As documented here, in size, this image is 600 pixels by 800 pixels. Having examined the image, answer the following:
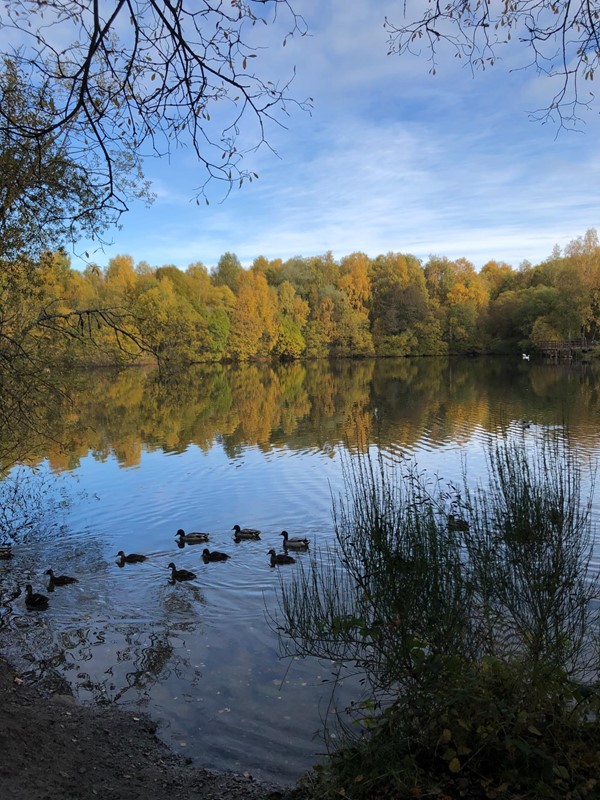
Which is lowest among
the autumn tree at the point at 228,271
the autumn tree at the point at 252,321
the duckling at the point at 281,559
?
the duckling at the point at 281,559

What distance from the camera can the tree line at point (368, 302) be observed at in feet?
253

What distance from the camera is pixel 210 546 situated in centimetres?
1316

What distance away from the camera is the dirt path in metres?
4.78

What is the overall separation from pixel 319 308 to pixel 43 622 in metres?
89.6

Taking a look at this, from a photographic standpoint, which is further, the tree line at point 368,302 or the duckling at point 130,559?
the tree line at point 368,302

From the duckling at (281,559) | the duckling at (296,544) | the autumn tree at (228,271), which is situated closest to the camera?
the duckling at (281,559)

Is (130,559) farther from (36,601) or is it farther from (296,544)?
(296,544)

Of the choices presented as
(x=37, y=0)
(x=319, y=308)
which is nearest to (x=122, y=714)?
(x=37, y=0)

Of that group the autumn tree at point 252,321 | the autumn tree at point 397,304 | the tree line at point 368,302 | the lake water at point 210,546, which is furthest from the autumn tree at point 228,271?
the lake water at point 210,546

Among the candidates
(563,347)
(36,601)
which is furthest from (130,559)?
(563,347)

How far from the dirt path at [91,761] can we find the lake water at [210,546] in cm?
33

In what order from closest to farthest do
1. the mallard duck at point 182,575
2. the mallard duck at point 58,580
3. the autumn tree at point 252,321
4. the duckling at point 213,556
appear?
the mallard duck at point 58,580 < the mallard duck at point 182,575 < the duckling at point 213,556 < the autumn tree at point 252,321

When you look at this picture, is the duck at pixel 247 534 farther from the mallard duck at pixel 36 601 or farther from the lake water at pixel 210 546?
the mallard duck at pixel 36 601

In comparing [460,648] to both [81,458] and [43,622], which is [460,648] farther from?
[81,458]
